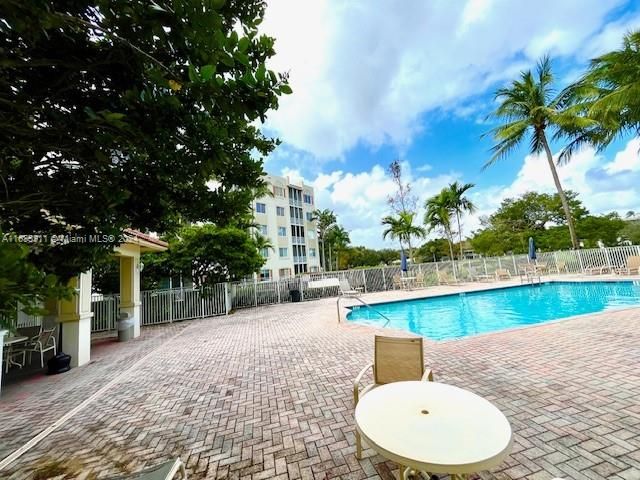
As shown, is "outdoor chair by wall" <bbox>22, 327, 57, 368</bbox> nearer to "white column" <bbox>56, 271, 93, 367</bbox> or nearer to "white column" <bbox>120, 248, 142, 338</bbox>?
"white column" <bbox>56, 271, 93, 367</bbox>

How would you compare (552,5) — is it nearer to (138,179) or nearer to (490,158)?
(138,179)

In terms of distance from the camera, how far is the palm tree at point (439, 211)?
2288 centimetres

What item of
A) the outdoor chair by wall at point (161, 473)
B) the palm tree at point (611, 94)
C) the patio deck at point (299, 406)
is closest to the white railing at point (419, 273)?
the palm tree at point (611, 94)

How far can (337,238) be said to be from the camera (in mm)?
45406

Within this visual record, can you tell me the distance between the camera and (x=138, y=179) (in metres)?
3.06

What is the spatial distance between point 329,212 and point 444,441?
44.1 meters

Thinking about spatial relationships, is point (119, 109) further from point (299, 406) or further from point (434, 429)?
point (299, 406)

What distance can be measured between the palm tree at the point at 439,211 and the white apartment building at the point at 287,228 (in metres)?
16.3

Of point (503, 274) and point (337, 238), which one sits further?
point (337, 238)

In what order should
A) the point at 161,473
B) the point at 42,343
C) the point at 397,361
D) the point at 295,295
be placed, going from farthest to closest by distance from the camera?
the point at 295,295 < the point at 42,343 < the point at 397,361 < the point at 161,473

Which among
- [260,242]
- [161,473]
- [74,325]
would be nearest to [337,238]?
[260,242]

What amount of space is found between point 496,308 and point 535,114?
42.6 ft

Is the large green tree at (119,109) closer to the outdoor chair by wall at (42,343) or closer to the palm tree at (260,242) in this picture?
the outdoor chair by wall at (42,343)

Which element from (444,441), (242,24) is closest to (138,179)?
(242,24)
